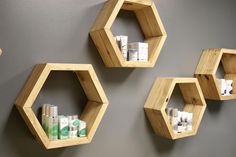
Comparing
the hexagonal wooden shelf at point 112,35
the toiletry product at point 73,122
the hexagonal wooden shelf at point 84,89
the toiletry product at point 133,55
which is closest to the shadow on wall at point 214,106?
the hexagonal wooden shelf at point 112,35

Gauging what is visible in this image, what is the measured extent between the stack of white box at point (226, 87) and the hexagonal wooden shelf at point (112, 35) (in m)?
0.67

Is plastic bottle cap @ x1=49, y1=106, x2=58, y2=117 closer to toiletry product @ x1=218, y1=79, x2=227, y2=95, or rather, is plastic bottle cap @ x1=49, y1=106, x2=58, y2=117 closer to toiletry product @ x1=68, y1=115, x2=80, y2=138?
toiletry product @ x1=68, y1=115, x2=80, y2=138

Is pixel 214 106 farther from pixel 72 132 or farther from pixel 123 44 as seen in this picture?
pixel 72 132

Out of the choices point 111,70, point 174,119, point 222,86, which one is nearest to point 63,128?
point 111,70

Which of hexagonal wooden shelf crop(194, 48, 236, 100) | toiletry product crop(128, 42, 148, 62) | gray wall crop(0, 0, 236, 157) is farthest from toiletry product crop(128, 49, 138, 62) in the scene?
hexagonal wooden shelf crop(194, 48, 236, 100)

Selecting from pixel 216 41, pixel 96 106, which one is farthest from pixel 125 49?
pixel 216 41

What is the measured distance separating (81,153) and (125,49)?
59cm

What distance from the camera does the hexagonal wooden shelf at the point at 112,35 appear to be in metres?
1.36

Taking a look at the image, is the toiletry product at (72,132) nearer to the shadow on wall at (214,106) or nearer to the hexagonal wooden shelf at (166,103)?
the hexagonal wooden shelf at (166,103)

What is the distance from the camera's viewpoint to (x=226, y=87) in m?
1.98

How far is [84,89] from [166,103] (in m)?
0.49

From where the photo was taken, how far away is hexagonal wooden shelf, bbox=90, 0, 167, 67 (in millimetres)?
1362

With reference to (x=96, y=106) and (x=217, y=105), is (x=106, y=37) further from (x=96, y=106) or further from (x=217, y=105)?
(x=217, y=105)

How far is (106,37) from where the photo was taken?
1349mm
